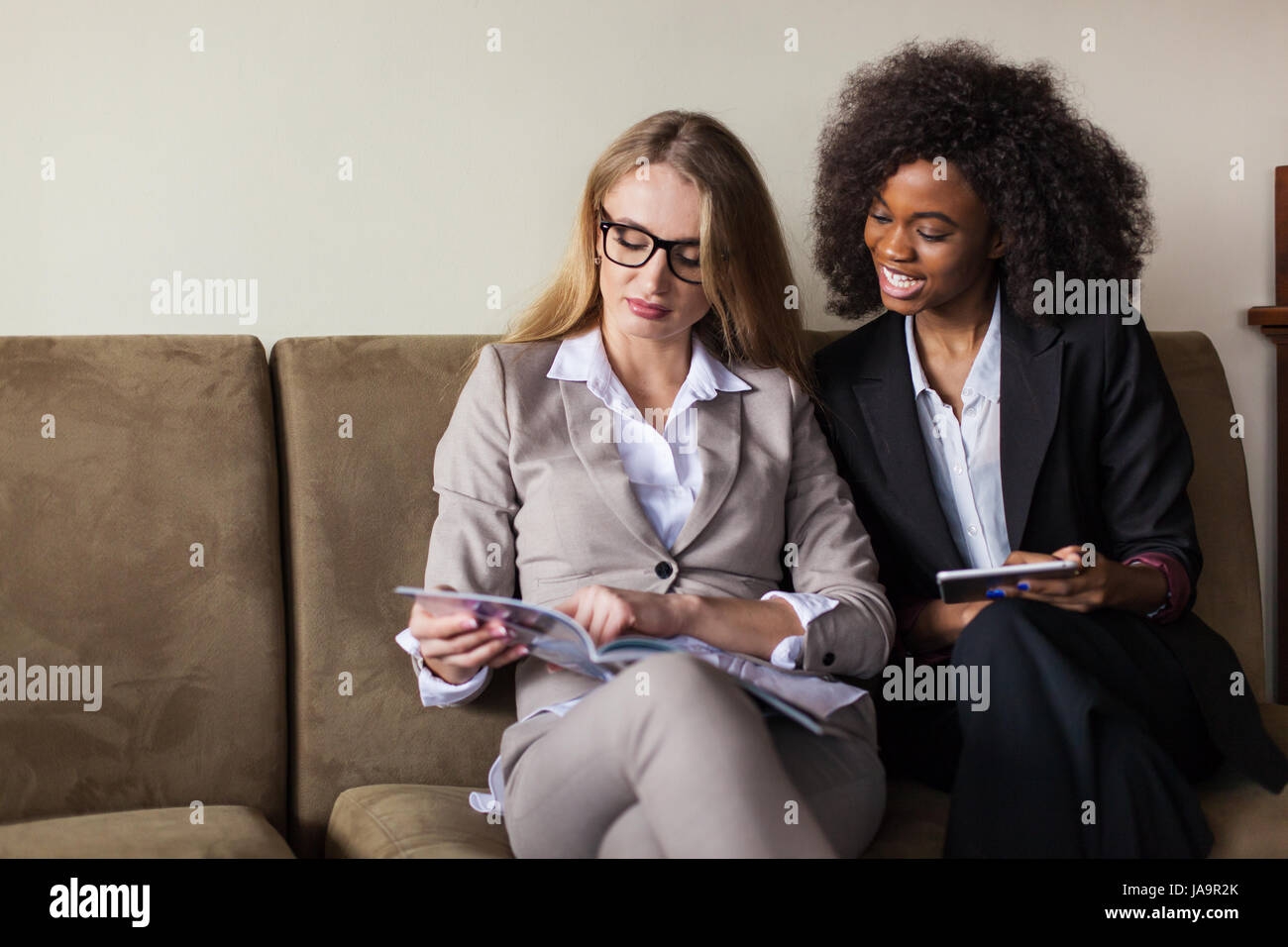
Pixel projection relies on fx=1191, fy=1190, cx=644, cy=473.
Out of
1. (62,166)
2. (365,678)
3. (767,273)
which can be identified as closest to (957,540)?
(767,273)

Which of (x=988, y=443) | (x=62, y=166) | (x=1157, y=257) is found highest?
(x=62, y=166)

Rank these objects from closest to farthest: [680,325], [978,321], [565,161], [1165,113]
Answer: [680,325] < [978,321] < [565,161] < [1165,113]

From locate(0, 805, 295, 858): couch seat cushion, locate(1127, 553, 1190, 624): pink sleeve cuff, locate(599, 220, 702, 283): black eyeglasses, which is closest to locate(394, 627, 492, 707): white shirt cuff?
locate(0, 805, 295, 858): couch seat cushion

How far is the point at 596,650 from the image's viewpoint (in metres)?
1.20

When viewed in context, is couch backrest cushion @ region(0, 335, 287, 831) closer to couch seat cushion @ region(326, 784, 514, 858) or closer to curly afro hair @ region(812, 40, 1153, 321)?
couch seat cushion @ region(326, 784, 514, 858)

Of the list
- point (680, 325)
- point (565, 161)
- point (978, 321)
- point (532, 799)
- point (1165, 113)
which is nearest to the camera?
point (532, 799)

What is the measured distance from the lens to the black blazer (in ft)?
5.33

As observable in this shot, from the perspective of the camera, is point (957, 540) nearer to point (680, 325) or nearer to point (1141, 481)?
point (1141, 481)

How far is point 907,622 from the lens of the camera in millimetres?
1646

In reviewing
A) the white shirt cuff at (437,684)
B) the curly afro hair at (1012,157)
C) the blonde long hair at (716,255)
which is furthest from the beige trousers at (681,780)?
the curly afro hair at (1012,157)

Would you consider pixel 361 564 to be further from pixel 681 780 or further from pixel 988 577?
pixel 988 577

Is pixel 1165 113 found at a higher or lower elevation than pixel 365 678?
higher

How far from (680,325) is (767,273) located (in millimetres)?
159
